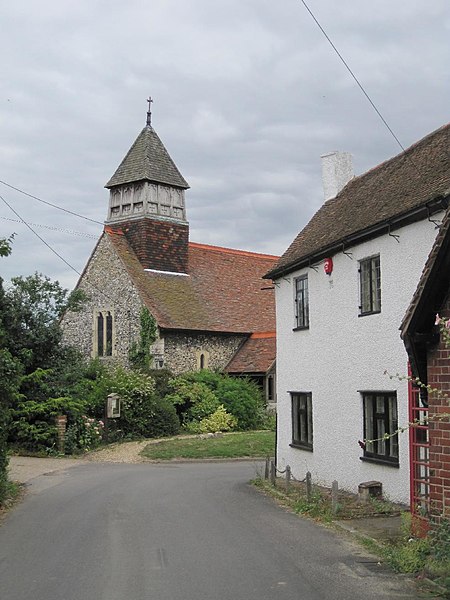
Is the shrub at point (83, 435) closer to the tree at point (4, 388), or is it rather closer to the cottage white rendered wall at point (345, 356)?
the cottage white rendered wall at point (345, 356)

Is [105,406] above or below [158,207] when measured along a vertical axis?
below

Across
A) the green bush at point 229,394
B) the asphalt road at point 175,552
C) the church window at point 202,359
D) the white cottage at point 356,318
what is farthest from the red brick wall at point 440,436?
the church window at point 202,359

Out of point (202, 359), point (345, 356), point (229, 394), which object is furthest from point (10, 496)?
point (202, 359)

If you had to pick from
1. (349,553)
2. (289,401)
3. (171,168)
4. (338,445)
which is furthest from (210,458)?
(171,168)

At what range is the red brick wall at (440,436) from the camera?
917 centimetres

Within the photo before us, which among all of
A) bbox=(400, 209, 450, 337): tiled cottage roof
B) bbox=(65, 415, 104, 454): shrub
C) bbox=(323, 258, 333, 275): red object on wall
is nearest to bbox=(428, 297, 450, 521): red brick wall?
bbox=(400, 209, 450, 337): tiled cottage roof

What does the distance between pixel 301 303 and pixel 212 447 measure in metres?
10.9

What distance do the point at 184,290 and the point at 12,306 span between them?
553 inches

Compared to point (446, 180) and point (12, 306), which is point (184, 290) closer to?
point (12, 306)

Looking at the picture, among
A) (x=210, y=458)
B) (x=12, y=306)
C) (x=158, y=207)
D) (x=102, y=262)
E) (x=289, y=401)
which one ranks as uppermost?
(x=158, y=207)

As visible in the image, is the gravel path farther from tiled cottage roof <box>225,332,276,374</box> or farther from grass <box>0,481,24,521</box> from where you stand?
tiled cottage roof <box>225,332,276,374</box>

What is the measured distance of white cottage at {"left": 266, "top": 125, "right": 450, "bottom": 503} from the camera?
1416 centimetres

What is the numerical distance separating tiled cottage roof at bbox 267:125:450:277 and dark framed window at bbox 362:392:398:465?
3.27m

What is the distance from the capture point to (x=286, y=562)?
32.1 feet
